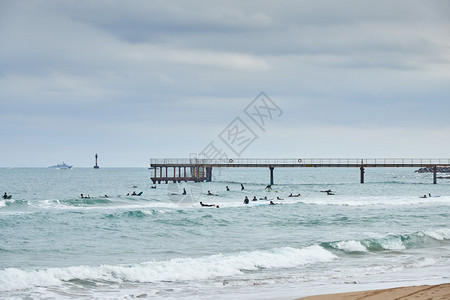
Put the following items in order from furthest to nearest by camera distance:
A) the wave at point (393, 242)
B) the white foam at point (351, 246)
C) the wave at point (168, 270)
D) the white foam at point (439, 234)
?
the white foam at point (439, 234), the wave at point (393, 242), the white foam at point (351, 246), the wave at point (168, 270)

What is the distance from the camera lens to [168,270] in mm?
17656

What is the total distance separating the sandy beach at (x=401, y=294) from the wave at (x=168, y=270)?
5312 mm

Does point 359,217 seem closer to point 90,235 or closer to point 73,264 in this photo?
point 90,235

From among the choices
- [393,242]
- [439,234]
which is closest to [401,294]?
[393,242]

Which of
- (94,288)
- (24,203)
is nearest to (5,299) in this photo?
(94,288)

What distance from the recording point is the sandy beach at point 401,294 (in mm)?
12484

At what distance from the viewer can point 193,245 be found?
24.0 meters

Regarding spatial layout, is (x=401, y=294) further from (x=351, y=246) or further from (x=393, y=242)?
(x=393, y=242)

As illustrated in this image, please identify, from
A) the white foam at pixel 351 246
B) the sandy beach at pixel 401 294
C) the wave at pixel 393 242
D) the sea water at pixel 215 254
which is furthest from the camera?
the wave at pixel 393 242

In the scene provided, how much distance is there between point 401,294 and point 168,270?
7.91 m

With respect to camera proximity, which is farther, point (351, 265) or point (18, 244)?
point (18, 244)

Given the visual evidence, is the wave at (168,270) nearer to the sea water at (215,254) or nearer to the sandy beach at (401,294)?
the sea water at (215,254)

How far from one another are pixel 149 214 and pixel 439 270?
23748mm

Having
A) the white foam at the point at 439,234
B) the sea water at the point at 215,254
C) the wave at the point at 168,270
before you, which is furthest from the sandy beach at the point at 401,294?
the white foam at the point at 439,234
